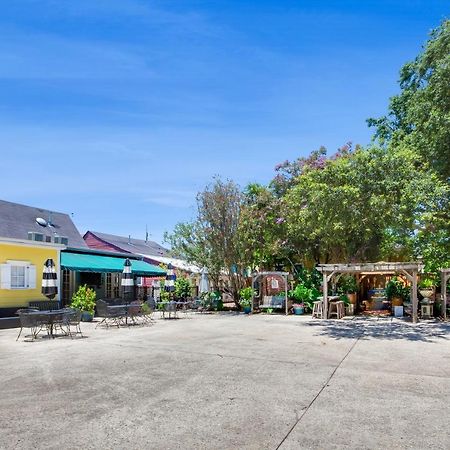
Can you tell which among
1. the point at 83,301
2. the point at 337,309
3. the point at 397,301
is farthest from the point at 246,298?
the point at 83,301

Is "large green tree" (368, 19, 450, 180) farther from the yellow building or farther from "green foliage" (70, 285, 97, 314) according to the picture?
the yellow building

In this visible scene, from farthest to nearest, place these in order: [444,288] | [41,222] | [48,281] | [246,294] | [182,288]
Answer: [182,288]
[246,294]
[41,222]
[444,288]
[48,281]

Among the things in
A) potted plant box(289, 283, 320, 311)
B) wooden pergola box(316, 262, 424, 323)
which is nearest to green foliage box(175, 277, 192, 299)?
potted plant box(289, 283, 320, 311)

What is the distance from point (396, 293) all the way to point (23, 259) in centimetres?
1745

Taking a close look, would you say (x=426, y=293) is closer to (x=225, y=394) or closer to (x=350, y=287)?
(x=350, y=287)

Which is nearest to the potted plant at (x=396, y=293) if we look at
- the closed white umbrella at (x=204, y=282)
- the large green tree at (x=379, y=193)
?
the large green tree at (x=379, y=193)

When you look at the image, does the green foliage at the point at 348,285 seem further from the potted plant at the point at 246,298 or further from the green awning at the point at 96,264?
the green awning at the point at 96,264

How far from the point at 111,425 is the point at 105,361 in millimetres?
4283

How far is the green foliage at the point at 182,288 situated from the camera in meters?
26.6

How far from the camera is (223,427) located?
5.34 meters

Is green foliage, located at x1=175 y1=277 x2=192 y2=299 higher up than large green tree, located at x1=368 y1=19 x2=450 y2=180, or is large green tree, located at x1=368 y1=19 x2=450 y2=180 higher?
large green tree, located at x1=368 y1=19 x2=450 y2=180

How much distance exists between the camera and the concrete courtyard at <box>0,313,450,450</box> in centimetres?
504

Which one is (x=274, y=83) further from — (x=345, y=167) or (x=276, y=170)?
(x=276, y=170)

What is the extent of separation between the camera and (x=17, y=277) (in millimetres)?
18250
